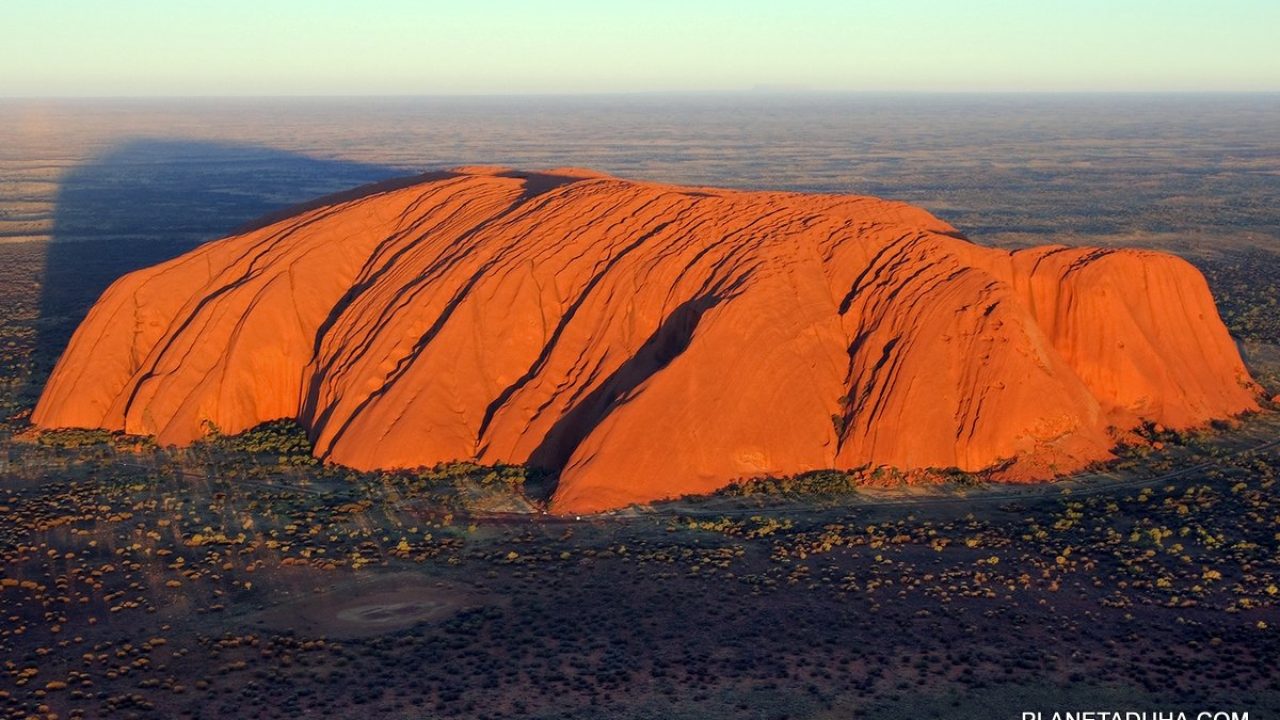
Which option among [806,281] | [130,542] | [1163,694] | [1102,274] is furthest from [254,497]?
[1102,274]

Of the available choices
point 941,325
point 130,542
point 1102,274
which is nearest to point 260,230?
point 130,542

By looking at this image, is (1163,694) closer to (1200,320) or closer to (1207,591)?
(1207,591)

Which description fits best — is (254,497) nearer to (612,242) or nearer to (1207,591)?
(612,242)

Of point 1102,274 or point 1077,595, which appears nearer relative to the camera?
point 1077,595

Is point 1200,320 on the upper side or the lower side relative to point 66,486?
upper

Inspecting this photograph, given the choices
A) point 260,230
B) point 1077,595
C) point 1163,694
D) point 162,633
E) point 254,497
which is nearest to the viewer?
point 1163,694

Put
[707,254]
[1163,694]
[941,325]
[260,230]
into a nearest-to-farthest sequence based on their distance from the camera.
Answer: [1163,694] → [941,325] → [707,254] → [260,230]
